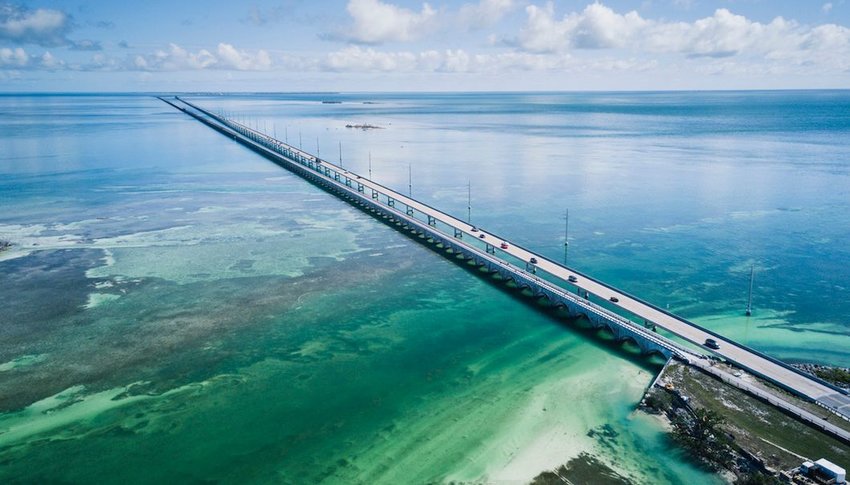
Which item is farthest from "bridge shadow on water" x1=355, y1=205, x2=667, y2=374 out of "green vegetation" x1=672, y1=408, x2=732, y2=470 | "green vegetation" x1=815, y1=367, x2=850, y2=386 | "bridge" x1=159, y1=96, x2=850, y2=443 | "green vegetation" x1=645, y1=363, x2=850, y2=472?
"green vegetation" x1=815, y1=367, x2=850, y2=386

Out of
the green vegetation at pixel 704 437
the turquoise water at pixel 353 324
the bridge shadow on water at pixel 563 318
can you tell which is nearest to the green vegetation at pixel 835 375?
the turquoise water at pixel 353 324

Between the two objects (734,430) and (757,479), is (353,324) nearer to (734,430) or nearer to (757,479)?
(734,430)

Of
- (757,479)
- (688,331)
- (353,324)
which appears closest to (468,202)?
(353,324)

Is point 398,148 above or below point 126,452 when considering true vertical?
above

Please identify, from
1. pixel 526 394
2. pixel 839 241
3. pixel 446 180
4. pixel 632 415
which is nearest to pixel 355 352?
pixel 526 394

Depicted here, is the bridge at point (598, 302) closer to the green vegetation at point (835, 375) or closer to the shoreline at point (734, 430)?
the shoreline at point (734, 430)

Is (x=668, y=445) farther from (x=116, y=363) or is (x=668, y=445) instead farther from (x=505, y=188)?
(x=505, y=188)
